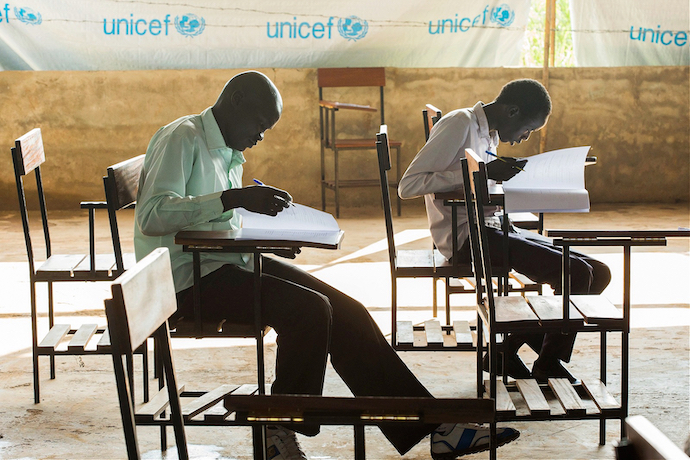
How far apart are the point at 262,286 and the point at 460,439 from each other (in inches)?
27.9

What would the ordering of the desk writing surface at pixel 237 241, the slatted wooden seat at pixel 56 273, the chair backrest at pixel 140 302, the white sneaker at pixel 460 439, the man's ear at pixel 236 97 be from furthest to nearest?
the slatted wooden seat at pixel 56 273, the man's ear at pixel 236 97, the white sneaker at pixel 460 439, the desk writing surface at pixel 237 241, the chair backrest at pixel 140 302

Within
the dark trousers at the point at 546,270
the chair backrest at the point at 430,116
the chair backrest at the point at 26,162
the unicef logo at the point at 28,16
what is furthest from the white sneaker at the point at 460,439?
the unicef logo at the point at 28,16

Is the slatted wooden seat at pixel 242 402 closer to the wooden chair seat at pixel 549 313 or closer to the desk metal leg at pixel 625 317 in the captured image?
the wooden chair seat at pixel 549 313

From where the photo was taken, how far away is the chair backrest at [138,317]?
4.44 feet

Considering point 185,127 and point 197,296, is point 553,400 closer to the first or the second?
point 197,296

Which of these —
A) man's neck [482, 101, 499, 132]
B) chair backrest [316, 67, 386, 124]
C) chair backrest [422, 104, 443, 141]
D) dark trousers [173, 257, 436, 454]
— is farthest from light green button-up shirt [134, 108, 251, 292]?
chair backrest [316, 67, 386, 124]

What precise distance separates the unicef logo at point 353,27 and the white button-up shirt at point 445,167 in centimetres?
435

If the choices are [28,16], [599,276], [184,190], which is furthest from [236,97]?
[28,16]

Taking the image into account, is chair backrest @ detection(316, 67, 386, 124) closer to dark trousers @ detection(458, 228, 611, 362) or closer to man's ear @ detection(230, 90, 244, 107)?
dark trousers @ detection(458, 228, 611, 362)

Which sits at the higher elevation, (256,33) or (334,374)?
(256,33)

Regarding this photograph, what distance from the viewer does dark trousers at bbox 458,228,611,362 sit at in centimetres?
272

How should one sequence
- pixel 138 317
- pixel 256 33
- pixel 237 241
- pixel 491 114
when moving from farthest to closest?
1. pixel 256 33
2. pixel 491 114
3. pixel 237 241
4. pixel 138 317

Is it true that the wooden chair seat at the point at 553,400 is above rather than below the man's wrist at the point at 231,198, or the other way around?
below

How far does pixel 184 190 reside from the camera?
2332mm
